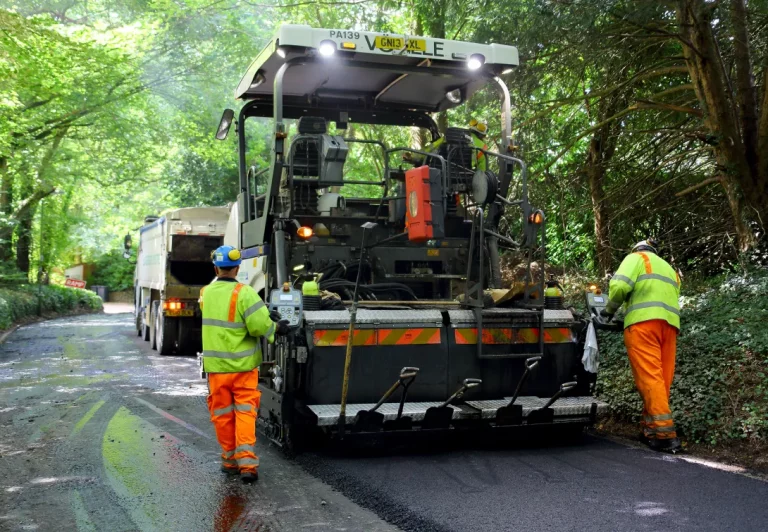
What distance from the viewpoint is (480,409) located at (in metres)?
5.90

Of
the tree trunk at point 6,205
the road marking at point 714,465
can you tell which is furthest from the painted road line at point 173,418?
the tree trunk at point 6,205

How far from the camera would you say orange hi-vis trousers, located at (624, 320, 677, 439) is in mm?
6117

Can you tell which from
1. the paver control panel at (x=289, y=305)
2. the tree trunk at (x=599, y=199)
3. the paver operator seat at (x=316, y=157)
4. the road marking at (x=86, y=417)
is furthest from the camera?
the tree trunk at (x=599, y=199)

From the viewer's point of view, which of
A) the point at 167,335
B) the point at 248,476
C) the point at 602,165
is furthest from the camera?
the point at 167,335

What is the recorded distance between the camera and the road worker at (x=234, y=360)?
5508mm

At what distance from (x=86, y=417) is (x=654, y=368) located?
5.41 meters

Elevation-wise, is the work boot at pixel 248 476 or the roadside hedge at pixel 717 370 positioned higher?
the roadside hedge at pixel 717 370

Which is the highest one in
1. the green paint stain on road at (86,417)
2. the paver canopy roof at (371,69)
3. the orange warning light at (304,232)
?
the paver canopy roof at (371,69)

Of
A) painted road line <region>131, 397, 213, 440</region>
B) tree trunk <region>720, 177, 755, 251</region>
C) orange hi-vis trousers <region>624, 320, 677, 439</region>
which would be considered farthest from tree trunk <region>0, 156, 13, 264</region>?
orange hi-vis trousers <region>624, 320, 677, 439</region>

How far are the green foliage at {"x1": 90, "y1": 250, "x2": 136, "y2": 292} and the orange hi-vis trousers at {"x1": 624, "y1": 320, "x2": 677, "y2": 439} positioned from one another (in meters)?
52.3

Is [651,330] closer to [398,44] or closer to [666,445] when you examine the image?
[666,445]

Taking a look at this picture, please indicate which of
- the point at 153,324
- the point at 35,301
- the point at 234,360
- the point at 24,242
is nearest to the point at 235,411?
the point at 234,360

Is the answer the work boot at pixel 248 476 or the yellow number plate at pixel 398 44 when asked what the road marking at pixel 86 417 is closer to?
the work boot at pixel 248 476

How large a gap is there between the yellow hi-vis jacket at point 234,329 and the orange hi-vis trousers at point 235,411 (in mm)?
83
